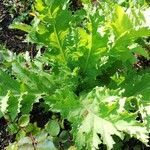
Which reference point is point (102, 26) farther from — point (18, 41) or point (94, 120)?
point (18, 41)

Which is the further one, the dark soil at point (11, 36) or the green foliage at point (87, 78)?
the dark soil at point (11, 36)

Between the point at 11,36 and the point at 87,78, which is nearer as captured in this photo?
the point at 87,78

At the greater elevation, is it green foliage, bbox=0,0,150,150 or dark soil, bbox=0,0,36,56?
dark soil, bbox=0,0,36,56

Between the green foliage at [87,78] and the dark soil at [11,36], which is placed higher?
the dark soil at [11,36]

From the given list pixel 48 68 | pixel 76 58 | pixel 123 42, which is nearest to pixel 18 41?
pixel 48 68

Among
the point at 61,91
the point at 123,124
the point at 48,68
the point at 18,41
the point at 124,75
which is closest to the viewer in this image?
the point at 123,124

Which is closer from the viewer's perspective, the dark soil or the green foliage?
the green foliage

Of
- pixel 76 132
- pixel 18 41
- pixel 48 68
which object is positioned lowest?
pixel 76 132

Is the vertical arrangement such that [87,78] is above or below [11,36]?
below
